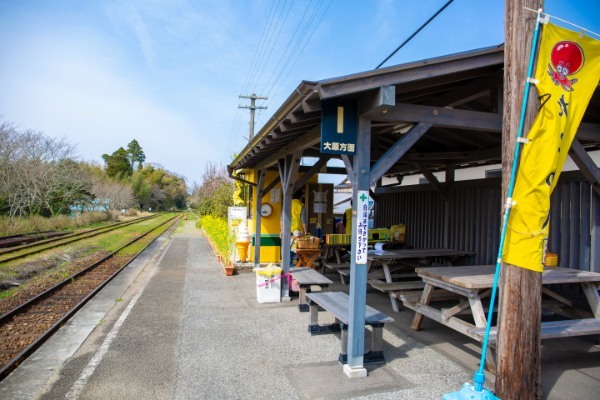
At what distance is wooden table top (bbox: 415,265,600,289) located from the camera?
4.49 metres

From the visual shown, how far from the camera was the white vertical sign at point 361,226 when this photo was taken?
13.3 ft

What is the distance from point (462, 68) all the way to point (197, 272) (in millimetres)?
8537

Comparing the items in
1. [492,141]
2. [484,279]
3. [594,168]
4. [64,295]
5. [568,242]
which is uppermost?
[492,141]

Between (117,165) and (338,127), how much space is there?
245ft

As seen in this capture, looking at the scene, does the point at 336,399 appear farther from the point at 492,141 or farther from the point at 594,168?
the point at 492,141

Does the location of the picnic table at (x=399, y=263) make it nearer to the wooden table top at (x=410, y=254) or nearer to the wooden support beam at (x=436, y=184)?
the wooden table top at (x=410, y=254)


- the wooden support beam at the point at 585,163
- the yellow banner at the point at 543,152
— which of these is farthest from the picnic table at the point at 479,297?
the wooden support beam at the point at 585,163

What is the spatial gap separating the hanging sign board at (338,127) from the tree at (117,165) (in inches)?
2731

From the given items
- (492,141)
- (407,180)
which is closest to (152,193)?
(407,180)

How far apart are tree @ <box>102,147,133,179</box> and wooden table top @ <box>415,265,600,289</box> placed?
227 ft

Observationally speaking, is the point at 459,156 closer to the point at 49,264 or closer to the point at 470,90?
the point at 470,90

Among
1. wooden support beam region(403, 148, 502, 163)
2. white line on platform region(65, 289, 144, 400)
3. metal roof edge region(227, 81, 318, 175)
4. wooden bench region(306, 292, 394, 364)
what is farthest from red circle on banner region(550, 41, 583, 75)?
white line on platform region(65, 289, 144, 400)

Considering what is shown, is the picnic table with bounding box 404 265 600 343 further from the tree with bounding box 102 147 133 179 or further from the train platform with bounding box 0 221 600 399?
the tree with bounding box 102 147 133 179

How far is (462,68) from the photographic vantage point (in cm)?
418
